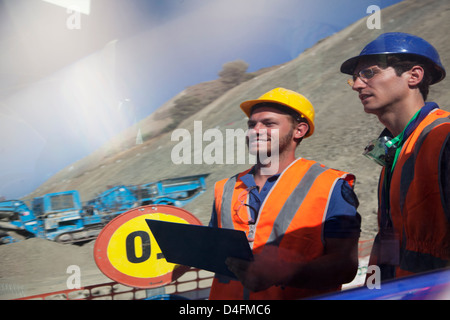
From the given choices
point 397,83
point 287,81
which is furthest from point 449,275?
point 287,81

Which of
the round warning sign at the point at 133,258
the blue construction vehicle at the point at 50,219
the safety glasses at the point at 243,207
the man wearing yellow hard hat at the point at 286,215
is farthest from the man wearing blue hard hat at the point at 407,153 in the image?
the blue construction vehicle at the point at 50,219

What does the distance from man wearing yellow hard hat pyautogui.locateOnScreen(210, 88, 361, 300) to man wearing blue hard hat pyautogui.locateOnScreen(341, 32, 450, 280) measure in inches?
6.7

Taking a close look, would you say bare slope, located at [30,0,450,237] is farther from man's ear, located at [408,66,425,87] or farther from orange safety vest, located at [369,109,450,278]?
orange safety vest, located at [369,109,450,278]

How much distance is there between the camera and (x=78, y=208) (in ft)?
6.67

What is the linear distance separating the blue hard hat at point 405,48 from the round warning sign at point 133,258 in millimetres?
1215

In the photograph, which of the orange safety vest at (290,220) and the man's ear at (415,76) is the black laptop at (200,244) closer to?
the orange safety vest at (290,220)

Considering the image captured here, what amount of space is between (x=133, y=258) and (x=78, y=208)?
0.76 meters

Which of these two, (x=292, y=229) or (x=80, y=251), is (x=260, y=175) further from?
(x=80, y=251)

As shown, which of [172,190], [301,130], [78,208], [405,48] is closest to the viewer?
[405,48]

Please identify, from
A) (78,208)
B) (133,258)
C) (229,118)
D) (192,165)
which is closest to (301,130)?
(229,118)

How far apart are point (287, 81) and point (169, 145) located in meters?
Answer: 0.79

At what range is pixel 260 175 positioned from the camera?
159 cm

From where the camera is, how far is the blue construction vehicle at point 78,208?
5.51ft

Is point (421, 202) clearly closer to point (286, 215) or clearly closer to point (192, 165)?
point (286, 215)
